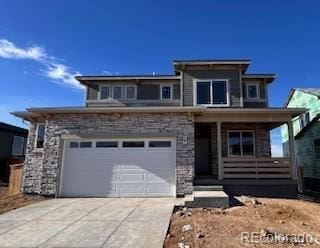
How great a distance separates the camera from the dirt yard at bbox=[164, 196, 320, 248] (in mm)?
5449

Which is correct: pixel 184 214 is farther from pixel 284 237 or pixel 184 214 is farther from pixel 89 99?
pixel 89 99

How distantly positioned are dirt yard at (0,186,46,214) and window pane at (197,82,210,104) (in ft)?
29.6

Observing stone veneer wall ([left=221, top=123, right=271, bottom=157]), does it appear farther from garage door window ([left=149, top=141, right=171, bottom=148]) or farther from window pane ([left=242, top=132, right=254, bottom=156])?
garage door window ([left=149, top=141, right=171, bottom=148])

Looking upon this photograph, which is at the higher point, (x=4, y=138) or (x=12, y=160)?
(x=4, y=138)

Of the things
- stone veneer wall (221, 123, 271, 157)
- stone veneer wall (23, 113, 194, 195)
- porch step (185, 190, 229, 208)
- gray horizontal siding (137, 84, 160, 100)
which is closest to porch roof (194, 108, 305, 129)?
stone veneer wall (23, 113, 194, 195)

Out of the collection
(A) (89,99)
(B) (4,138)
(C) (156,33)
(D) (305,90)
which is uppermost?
(C) (156,33)

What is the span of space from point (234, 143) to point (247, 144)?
67 centimetres

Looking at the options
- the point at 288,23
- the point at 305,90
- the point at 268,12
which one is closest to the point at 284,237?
the point at 268,12

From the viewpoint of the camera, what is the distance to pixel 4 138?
19094mm

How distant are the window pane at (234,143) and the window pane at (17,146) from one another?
1604 cm

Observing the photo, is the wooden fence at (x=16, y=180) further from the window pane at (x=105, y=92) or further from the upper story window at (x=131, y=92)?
the upper story window at (x=131, y=92)

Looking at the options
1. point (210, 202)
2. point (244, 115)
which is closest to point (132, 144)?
point (210, 202)

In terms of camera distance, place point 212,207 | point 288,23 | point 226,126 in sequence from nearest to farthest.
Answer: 1. point 212,207
2. point 288,23
3. point 226,126

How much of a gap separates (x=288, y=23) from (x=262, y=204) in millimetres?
8720
